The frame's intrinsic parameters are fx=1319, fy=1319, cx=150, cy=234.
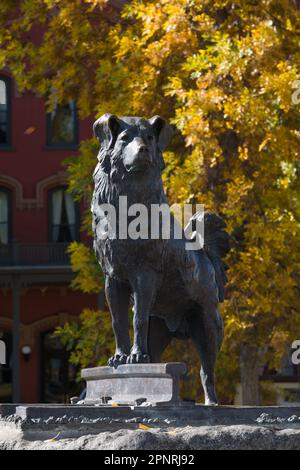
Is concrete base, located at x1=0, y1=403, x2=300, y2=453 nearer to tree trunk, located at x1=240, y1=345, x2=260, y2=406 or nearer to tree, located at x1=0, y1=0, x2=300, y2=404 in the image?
tree, located at x1=0, y1=0, x2=300, y2=404

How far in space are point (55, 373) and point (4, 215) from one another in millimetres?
4841

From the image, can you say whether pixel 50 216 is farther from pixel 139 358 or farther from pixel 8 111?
pixel 139 358

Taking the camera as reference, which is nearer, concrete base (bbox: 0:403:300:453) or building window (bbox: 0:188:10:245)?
concrete base (bbox: 0:403:300:453)

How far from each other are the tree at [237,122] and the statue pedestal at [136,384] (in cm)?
728

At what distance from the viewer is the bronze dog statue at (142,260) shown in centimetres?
970

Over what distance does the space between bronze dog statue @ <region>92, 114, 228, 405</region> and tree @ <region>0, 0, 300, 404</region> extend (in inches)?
266

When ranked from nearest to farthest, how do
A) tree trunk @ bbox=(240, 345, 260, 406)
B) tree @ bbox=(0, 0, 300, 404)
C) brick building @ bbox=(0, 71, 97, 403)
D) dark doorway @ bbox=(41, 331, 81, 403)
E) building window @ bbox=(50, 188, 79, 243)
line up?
tree @ bbox=(0, 0, 300, 404), tree trunk @ bbox=(240, 345, 260, 406), dark doorway @ bbox=(41, 331, 81, 403), brick building @ bbox=(0, 71, 97, 403), building window @ bbox=(50, 188, 79, 243)

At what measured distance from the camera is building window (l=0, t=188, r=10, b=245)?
37.6m

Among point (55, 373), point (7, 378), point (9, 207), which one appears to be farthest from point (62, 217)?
point (7, 378)

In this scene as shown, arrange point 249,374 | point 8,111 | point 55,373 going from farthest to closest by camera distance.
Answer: point 8,111 → point 55,373 → point 249,374

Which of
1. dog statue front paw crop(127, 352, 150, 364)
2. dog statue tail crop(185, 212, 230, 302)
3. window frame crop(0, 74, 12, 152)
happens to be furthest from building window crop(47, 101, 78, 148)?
dog statue front paw crop(127, 352, 150, 364)

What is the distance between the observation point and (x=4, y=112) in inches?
1486
